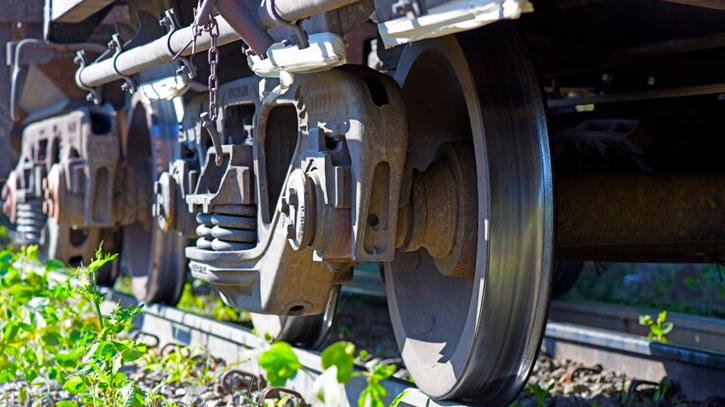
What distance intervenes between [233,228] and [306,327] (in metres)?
0.68

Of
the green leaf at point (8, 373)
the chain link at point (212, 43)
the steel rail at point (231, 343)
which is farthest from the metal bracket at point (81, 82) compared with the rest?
the chain link at point (212, 43)

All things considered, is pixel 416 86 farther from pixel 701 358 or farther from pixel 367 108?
pixel 701 358

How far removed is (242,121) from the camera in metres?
3.41

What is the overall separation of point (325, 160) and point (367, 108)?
17cm

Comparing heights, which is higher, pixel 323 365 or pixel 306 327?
pixel 323 365

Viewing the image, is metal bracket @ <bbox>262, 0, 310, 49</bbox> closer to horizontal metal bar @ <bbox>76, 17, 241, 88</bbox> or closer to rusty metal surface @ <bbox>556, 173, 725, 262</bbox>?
horizontal metal bar @ <bbox>76, 17, 241, 88</bbox>

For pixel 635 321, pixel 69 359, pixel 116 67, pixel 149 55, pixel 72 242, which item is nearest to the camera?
pixel 69 359

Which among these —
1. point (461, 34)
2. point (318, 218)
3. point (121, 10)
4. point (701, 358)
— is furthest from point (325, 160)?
point (121, 10)

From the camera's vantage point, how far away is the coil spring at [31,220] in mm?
5398

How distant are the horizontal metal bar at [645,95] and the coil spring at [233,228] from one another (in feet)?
3.26

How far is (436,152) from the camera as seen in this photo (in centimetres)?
301

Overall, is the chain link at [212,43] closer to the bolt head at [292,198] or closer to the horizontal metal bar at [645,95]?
the bolt head at [292,198]

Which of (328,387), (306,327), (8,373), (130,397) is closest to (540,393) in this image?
(306,327)

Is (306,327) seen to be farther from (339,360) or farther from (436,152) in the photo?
(339,360)
